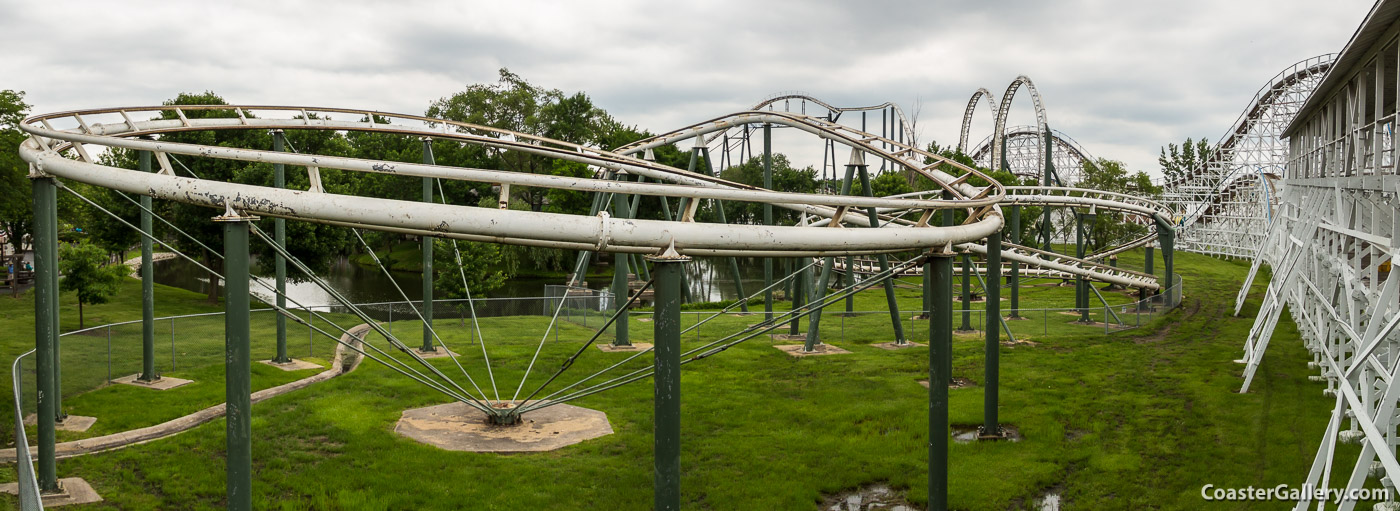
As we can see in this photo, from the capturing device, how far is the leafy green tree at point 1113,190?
61.5m

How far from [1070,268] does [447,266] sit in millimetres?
25928

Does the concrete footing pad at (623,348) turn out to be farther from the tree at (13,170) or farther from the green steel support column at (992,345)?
the tree at (13,170)

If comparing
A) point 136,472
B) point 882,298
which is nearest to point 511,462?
point 136,472

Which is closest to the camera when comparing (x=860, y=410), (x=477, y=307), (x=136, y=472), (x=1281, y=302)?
(x=136, y=472)

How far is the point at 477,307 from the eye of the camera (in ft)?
113

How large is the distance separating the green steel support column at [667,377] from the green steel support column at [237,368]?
3.82 m

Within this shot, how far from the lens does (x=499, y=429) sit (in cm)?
1531

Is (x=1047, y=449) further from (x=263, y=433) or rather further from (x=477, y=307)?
(x=477, y=307)

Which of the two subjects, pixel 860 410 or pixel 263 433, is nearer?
pixel 263 433

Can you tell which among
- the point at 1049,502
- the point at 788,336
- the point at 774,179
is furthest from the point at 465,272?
the point at 774,179

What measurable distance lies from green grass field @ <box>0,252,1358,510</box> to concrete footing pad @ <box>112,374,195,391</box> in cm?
48

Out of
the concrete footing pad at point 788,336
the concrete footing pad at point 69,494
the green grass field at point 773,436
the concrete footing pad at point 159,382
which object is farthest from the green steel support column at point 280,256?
the concrete footing pad at point 788,336

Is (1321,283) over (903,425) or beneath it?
over

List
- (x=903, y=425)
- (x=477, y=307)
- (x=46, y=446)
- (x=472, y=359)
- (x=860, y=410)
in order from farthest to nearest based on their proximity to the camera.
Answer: (x=477, y=307)
(x=472, y=359)
(x=860, y=410)
(x=903, y=425)
(x=46, y=446)
